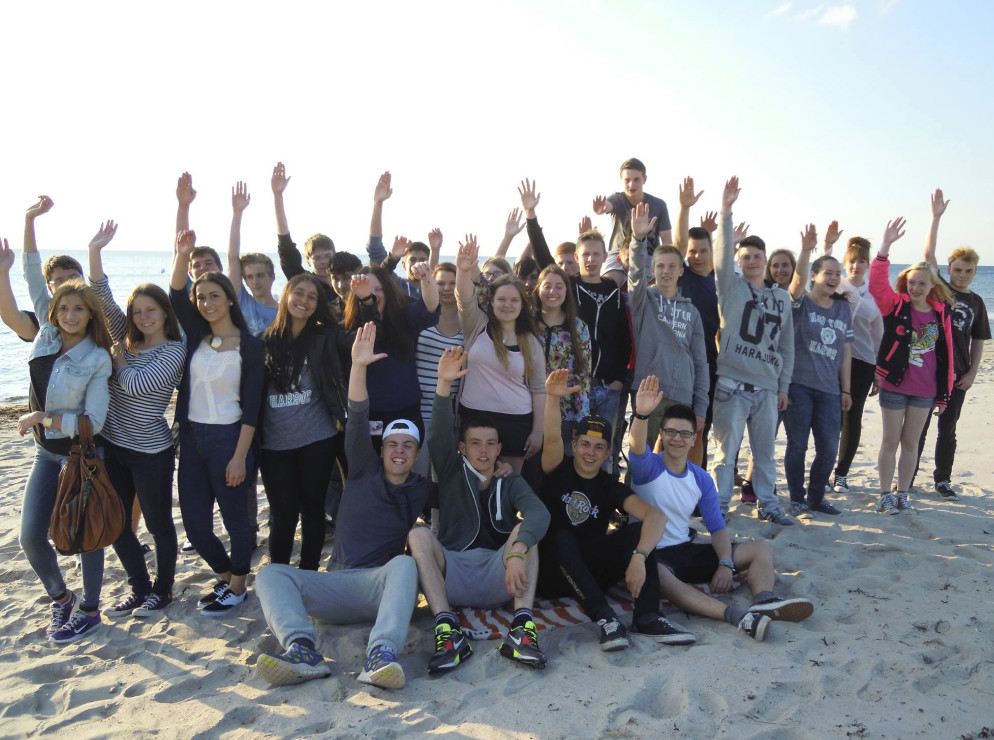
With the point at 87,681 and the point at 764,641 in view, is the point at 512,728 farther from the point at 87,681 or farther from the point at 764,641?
the point at 87,681

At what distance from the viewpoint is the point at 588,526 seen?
14.0 feet

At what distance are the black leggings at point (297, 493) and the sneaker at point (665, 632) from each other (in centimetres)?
219

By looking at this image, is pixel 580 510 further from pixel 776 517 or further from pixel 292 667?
pixel 776 517

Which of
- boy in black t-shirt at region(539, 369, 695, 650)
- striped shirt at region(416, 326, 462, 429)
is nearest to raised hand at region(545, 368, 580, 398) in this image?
boy in black t-shirt at region(539, 369, 695, 650)

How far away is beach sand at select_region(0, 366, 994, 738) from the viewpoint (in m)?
3.08

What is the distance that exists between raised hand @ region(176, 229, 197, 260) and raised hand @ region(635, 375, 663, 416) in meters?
3.29

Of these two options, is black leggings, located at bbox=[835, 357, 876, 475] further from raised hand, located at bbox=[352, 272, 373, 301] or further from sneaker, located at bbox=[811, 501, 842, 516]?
raised hand, located at bbox=[352, 272, 373, 301]

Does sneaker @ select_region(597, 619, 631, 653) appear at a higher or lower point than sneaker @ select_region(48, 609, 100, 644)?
higher

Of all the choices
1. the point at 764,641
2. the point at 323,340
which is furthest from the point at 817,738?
the point at 323,340

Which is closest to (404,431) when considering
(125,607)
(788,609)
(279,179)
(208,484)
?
(208,484)

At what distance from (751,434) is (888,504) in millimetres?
1432

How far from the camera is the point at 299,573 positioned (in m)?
3.94

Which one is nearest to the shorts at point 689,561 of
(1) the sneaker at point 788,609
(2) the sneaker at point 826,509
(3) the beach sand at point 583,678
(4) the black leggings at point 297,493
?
(3) the beach sand at point 583,678

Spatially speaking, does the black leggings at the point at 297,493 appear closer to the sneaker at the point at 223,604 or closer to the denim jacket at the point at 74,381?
the sneaker at the point at 223,604
